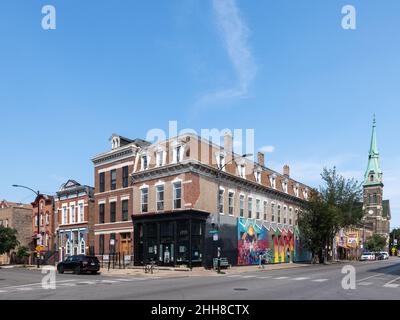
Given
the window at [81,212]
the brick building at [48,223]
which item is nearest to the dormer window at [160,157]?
the window at [81,212]

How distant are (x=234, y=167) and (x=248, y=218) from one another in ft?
19.7

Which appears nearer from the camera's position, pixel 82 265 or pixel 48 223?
pixel 82 265

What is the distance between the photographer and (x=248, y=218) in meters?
47.9

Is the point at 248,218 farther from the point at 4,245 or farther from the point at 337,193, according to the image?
the point at 4,245

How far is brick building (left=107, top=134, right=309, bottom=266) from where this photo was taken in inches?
1570

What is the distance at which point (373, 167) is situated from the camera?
146 meters

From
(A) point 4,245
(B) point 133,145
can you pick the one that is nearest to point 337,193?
(B) point 133,145

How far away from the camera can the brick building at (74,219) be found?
52.3m

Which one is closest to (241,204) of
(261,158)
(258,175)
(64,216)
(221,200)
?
(221,200)

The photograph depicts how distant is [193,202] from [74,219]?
21130 mm

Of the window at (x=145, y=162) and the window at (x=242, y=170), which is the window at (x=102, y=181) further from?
the window at (x=242, y=170)

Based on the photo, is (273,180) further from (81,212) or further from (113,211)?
(81,212)
